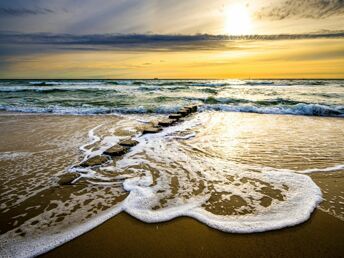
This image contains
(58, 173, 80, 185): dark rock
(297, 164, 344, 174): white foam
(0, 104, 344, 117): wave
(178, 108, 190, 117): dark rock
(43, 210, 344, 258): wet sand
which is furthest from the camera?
(0, 104, 344, 117): wave

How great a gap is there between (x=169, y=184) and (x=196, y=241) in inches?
56.3

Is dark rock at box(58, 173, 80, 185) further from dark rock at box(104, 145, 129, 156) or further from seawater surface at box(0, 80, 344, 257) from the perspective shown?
dark rock at box(104, 145, 129, 156)

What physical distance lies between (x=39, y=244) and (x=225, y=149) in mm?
4483

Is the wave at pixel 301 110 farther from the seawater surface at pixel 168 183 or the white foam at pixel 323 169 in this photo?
the white foam at pixel 323 169

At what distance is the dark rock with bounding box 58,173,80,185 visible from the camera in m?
3.88

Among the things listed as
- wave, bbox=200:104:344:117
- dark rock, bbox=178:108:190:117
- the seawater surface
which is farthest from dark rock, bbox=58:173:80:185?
wave, bbox=200:104:344:117

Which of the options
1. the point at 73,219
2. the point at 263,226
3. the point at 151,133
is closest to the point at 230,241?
the point at 263,226

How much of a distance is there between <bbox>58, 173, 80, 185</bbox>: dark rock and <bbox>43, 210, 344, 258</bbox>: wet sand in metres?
1.47

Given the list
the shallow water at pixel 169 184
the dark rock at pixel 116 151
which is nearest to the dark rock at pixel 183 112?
the shallow water at pixel 169 184

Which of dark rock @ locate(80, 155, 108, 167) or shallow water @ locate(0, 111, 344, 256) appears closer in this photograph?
shallow water @ locate(0, 111, 344, 256)

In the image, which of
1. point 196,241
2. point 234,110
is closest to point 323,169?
point 196,241

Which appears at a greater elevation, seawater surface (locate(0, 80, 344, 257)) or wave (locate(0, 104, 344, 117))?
seawater surface (locate(0, 80, 344, 257))

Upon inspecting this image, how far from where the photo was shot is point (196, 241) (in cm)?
252

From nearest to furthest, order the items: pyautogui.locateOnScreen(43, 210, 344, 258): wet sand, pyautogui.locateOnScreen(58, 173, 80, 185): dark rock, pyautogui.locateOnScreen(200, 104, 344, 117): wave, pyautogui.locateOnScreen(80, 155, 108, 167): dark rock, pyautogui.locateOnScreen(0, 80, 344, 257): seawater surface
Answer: pyautogui.locateOnScreen(43, 210, 344, 258): wet sand
pyautogui.locateOnScreen(0, 80, 344, 257): seawater surface
pyautogui.locateOnScreen(58, 173, 80, 185): dark rock
pyautogui.locateOnScreen(80, 155, 108, 167): dark rock
pyautogui.locateOnScreen(200, 104, 344, 117): wave
